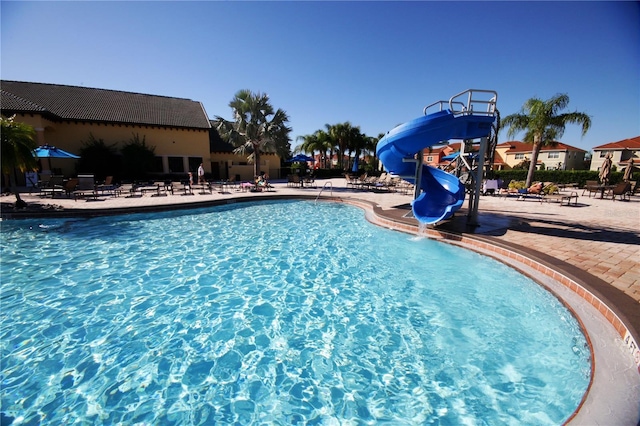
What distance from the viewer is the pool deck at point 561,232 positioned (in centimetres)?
385

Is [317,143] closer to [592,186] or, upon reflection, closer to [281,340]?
[592,186]

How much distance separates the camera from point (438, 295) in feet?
15.5

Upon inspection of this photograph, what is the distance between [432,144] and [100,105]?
2800cm

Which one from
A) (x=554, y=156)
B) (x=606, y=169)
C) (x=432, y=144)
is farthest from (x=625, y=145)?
(x=432, y=144)

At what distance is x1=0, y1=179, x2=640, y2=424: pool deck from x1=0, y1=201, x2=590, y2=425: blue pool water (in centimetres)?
59

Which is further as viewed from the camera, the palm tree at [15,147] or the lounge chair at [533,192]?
the lounge chair at [533,192]

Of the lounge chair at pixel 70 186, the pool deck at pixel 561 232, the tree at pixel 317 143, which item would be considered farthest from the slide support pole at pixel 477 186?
the tree at pixel 317 143

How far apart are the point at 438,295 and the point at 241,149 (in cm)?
2019

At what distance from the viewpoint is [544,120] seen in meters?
17.6

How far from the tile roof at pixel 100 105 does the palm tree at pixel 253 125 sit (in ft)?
17.6

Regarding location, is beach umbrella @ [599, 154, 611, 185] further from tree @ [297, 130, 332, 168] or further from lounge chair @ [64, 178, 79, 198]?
lounge chair @ [64, 178, 79, 198]

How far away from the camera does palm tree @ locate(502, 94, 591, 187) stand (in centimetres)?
1706

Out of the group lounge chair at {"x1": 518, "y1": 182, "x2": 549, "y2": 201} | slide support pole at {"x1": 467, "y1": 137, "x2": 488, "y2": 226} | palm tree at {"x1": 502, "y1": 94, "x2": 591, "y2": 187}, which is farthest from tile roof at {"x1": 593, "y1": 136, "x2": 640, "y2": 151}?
slide support pole at {"x1": 467, "y1": 137, "x2": 488, "y2": 226}

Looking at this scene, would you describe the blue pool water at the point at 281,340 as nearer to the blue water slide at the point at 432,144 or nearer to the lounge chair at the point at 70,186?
the blue water slide at the point at 432,144
